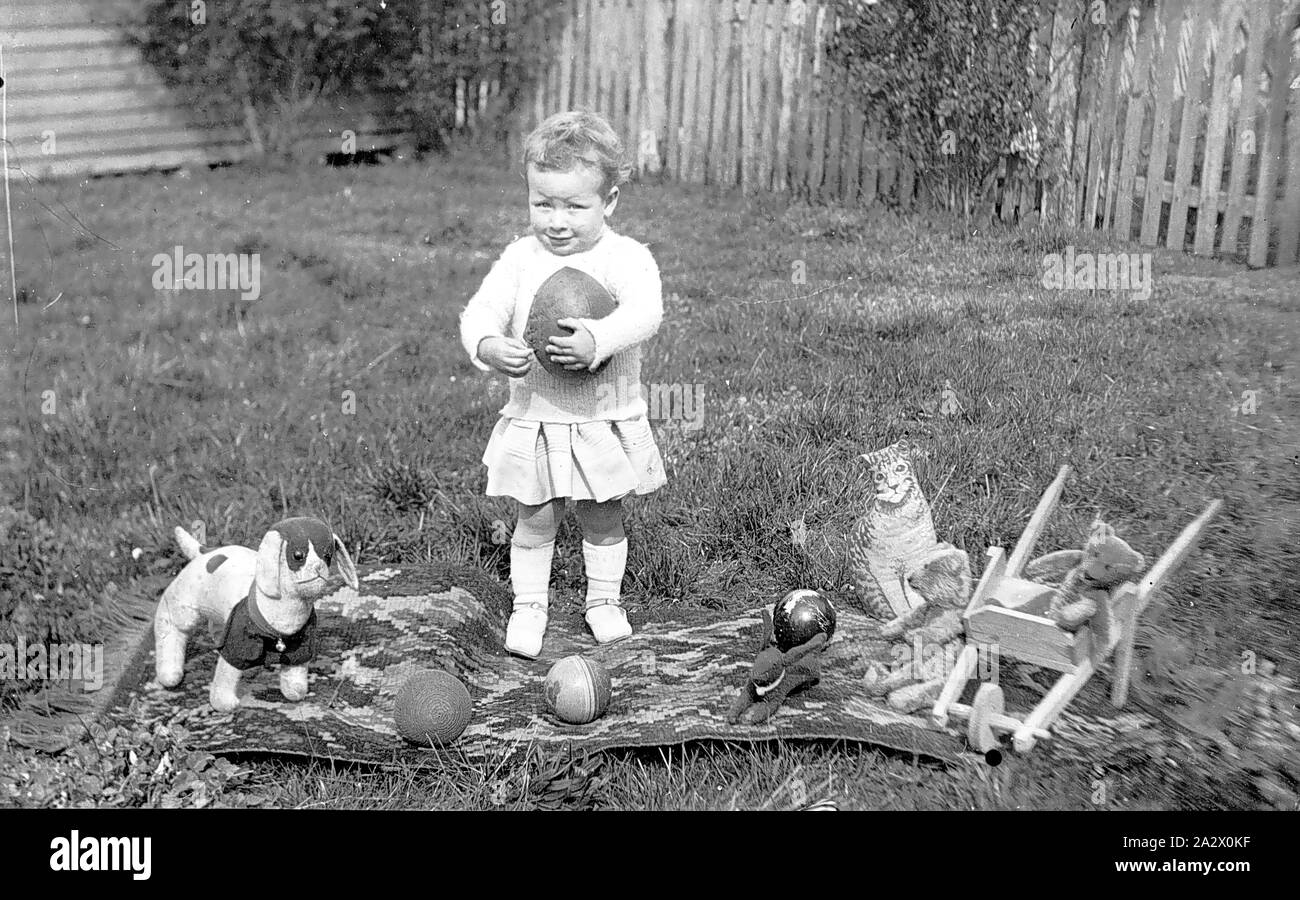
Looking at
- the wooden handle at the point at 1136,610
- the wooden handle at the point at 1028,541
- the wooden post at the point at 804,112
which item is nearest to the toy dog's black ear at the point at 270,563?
the wooden handle at the point at 1028,541

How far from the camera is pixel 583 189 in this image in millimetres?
2674

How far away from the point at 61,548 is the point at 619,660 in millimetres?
1498

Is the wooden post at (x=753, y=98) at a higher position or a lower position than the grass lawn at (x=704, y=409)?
higher

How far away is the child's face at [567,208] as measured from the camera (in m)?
2.66

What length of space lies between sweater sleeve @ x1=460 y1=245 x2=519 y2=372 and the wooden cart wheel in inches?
51.4

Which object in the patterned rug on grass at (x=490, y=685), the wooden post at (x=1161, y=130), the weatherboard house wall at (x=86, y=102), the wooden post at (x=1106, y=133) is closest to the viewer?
the patterned rug on grass at (x=490, y=685)

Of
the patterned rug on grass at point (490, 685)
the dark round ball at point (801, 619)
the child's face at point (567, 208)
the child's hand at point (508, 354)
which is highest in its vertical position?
the child's face at point (567, 208)

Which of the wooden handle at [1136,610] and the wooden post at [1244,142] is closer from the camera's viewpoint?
the wooden handle at [1136,610]

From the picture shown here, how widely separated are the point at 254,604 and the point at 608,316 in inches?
38.9

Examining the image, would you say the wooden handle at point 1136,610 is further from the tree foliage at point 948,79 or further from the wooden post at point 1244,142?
the tree foliage at point 948,79

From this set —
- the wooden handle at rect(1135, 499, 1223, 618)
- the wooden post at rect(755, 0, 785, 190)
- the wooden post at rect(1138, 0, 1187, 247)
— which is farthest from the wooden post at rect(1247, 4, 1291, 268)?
the wooden post at rect(755, 0, 785, 190)

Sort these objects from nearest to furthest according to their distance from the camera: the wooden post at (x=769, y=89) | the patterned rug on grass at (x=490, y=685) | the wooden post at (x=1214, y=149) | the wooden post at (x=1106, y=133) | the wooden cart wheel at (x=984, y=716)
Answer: the wooden cart wheel at (x=984, y=716), the patterned rug on grass at (x=490, y=685), the wooden post at (x=1214, y=149), the wooden post at (x=1106, y=133), the wooden post at (x=769, y=89)
